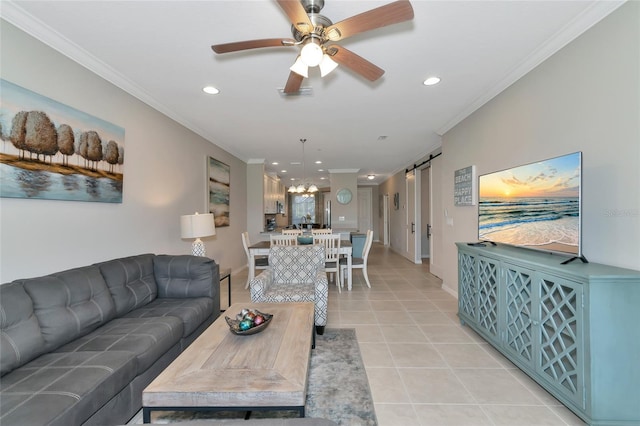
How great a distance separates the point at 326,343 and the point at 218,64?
279cm

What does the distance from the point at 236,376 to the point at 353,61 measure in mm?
→ 2027

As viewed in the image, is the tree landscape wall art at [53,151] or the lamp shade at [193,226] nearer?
the tree landscape wall art at [53,151]

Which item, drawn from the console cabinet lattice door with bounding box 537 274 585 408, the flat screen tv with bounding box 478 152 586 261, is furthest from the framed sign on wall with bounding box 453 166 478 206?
the console cabinet lattice door with bounding box 537 274 585 408

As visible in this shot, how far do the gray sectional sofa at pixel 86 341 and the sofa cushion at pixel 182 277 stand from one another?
0.13 m

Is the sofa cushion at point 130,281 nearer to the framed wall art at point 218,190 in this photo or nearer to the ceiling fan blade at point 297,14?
the framed wall art at point 218,190

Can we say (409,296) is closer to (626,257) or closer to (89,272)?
(626,257)

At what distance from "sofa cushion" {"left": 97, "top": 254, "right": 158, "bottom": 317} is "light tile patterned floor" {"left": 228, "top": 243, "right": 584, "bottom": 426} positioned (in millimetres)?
1556

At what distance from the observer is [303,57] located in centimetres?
159

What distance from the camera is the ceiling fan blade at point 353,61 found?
176 cm

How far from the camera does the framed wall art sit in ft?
15.2

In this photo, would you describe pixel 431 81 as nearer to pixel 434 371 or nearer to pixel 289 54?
pixel 289 54

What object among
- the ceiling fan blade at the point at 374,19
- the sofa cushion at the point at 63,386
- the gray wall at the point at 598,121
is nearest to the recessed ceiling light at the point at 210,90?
the ceiling fan blade at the point at 374,19

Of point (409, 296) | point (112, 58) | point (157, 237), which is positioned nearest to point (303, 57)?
point (112, 58)

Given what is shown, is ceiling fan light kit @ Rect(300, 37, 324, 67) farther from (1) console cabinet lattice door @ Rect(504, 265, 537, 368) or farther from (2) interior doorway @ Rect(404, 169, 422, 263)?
(2) interior doorway @ Rect(404, 169, 422, 263)
